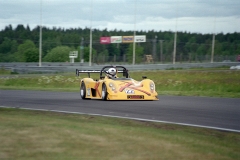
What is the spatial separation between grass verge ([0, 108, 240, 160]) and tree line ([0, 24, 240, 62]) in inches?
2501

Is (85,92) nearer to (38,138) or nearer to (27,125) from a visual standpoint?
(27,125)

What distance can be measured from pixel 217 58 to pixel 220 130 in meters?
83.8

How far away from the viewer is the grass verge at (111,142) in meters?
7.33

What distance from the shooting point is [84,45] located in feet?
362

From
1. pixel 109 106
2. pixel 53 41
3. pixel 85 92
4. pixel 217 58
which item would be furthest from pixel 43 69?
pixel 53 41

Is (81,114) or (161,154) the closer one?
(161,154)

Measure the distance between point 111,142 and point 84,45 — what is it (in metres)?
103

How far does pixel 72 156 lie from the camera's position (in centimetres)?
→ 715

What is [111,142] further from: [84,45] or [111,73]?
[84,45]

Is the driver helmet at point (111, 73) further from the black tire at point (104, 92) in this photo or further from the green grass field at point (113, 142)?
the green grass field at point (113, 142)

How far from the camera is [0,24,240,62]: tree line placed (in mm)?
87625

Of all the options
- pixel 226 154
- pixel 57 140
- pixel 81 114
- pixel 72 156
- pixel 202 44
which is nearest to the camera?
pixel 72 156

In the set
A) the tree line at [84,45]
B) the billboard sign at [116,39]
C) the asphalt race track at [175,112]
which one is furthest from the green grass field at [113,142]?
the billboard sign at [116,39]

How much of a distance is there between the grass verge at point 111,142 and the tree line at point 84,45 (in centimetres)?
6353
